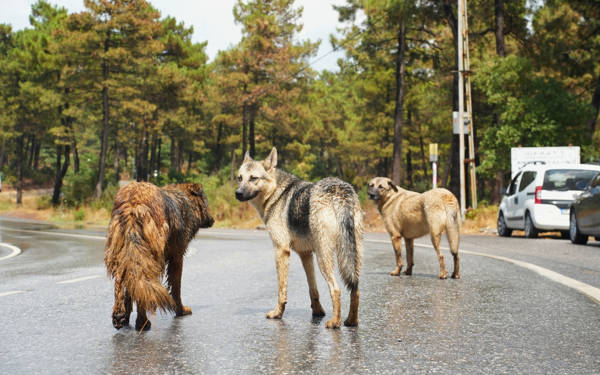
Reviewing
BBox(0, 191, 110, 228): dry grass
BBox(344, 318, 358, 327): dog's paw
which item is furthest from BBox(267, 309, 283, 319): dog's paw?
BBox(0, 191, 110, 228): dry grass

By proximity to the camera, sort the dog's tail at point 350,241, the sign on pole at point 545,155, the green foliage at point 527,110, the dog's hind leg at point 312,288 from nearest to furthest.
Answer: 1. the dog's tail at point 350,241
2. the dog's hind leg at point 312,288
3. the sign on pole at point 545,155
4. the green foliage at point 527,110

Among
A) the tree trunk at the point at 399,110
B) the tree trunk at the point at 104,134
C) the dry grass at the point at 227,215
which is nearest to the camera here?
the dry grass at the point at 227,215

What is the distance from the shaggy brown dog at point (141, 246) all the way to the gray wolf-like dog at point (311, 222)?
779mm

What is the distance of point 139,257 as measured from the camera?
189 inches

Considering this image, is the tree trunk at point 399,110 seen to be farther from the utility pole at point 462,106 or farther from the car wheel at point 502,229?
the car wheel at point 502,229

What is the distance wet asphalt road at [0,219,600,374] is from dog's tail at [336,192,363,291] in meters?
0.48

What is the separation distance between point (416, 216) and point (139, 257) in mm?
5450

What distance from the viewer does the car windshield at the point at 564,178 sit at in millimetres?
16891

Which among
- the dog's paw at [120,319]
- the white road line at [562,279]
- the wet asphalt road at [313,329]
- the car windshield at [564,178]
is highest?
the car windshield at [564,178]

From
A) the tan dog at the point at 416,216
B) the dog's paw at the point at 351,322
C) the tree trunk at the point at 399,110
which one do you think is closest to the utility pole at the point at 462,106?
the tree trunk at the point at 399,110

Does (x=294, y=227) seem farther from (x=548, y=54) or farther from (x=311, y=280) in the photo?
(x=548, y=54)

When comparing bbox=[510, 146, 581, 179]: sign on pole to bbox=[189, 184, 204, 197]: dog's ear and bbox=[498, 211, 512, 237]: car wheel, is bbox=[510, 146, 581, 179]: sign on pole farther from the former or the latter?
bbox=[189, 184, 204, 197]: dog's ear

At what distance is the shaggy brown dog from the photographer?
4.73 m

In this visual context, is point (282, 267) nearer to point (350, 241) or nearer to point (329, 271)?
point (329, 271)
